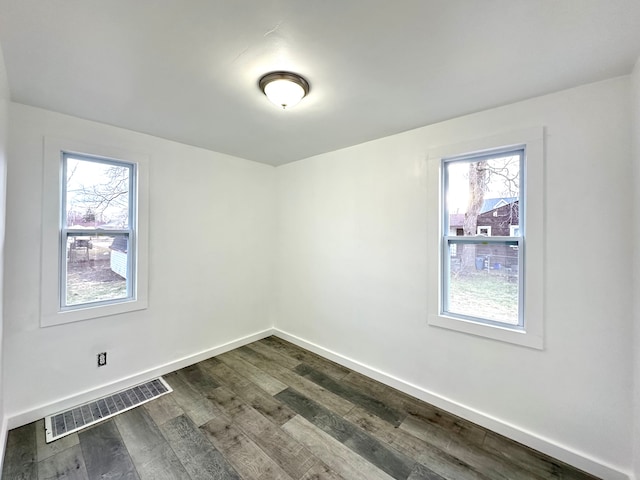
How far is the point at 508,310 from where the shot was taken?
2092 mm

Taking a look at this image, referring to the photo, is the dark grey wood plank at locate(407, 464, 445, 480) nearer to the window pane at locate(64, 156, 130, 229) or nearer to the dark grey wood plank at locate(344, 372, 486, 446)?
the dark grey wood plank at locate(344, 372, 486, 446)

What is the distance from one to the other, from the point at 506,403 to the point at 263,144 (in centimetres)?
324

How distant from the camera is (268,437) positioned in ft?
6.55

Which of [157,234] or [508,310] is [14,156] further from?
[508,310]

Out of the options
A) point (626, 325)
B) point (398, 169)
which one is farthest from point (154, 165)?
point (626, 325)

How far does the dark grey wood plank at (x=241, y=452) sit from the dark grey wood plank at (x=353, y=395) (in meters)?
0.90

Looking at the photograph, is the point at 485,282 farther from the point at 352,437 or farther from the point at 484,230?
the point at 352,437

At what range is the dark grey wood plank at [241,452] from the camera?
1700 millimetres

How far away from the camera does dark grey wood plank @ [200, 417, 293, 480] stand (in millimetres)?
1700

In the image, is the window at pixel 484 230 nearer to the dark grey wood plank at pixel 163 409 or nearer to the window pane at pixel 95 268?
the dark grey wood plank at pixel 163 409

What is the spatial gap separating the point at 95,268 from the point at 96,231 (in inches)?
13.7

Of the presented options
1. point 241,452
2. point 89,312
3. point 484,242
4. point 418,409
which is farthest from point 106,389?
point 484,242

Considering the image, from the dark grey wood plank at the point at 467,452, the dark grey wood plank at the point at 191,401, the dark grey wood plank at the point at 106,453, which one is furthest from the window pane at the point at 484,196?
the dark grey wood plank at the point at 106,453

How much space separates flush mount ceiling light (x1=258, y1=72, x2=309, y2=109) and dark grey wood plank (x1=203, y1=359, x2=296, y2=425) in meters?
2.45
